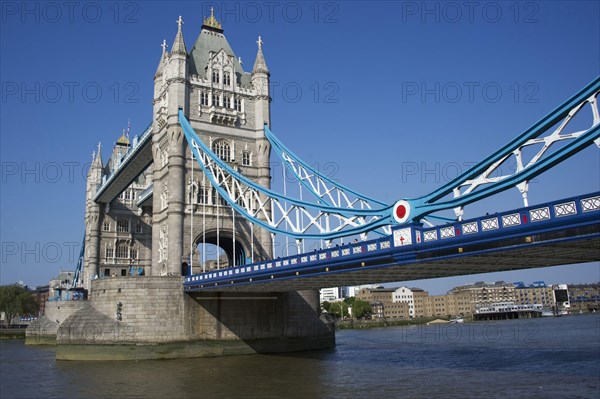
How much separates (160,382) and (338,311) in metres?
116

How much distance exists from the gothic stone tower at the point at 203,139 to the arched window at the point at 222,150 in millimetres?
83

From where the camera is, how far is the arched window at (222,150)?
45475 millimetres

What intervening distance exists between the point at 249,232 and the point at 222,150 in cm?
706

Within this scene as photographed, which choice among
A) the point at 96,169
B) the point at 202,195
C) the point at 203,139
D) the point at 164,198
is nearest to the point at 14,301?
the point at 96,169

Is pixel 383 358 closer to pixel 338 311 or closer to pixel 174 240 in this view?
pixel 174 240

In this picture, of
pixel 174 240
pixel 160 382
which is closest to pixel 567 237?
pixel 160 382

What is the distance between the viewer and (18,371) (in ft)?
110

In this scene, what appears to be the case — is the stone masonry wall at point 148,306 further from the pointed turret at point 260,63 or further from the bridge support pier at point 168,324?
the pointed turret at point 260,63

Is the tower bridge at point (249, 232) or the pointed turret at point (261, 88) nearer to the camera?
the tower bridge at point (249, 232)

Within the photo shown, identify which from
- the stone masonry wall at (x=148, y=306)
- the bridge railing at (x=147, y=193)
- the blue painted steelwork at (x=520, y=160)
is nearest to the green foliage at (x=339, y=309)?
the bridge railing at (x=147, y=193)

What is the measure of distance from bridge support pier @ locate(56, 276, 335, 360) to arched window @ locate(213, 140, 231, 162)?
11715 millimetres

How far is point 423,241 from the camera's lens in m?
21.7

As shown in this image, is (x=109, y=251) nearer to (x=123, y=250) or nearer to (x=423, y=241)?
(x=123, y=250)

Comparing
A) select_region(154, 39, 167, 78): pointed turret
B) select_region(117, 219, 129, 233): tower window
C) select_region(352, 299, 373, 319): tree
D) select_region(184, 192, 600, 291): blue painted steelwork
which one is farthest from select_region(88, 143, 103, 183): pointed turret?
select_region(352, 299, 373, 319): tree
